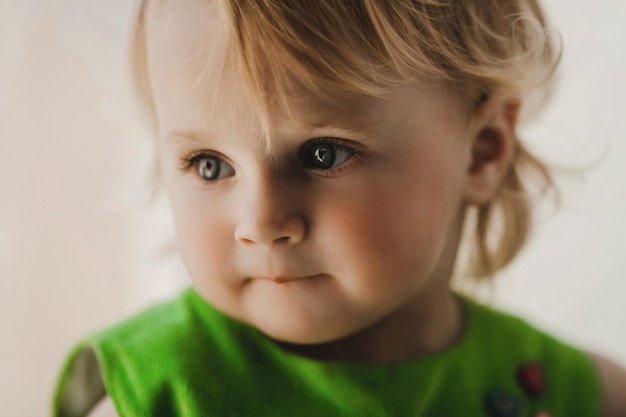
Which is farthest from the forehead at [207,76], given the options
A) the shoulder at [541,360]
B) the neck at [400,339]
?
the shoulder at [541,360]

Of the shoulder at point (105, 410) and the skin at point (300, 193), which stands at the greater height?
the skin at point (300, 193)

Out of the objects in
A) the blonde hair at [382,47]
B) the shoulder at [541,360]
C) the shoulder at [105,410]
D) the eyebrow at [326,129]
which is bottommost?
the shoulder at [541,360]

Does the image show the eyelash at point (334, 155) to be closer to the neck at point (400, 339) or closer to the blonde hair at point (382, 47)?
the blonde hair at point (382, 47)

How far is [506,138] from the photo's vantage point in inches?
33.7

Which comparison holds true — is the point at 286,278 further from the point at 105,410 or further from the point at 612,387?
the point at 612,387

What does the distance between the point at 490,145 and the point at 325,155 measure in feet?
0.78

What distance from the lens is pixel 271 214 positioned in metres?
0.66

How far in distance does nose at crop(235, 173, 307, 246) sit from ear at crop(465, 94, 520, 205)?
23 cm

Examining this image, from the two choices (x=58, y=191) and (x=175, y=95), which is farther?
(x=58, y=191)

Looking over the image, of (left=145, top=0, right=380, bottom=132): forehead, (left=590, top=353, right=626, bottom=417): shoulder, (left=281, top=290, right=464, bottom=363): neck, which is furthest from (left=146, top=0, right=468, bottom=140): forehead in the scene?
(left=590, top=353, right=626, bottom=417): shoulder

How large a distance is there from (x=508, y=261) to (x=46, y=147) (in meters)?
0.60

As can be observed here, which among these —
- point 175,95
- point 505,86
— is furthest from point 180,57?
point 505,86

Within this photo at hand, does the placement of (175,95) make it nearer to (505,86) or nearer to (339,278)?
(339,278)

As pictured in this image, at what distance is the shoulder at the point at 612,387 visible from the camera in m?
0.94
